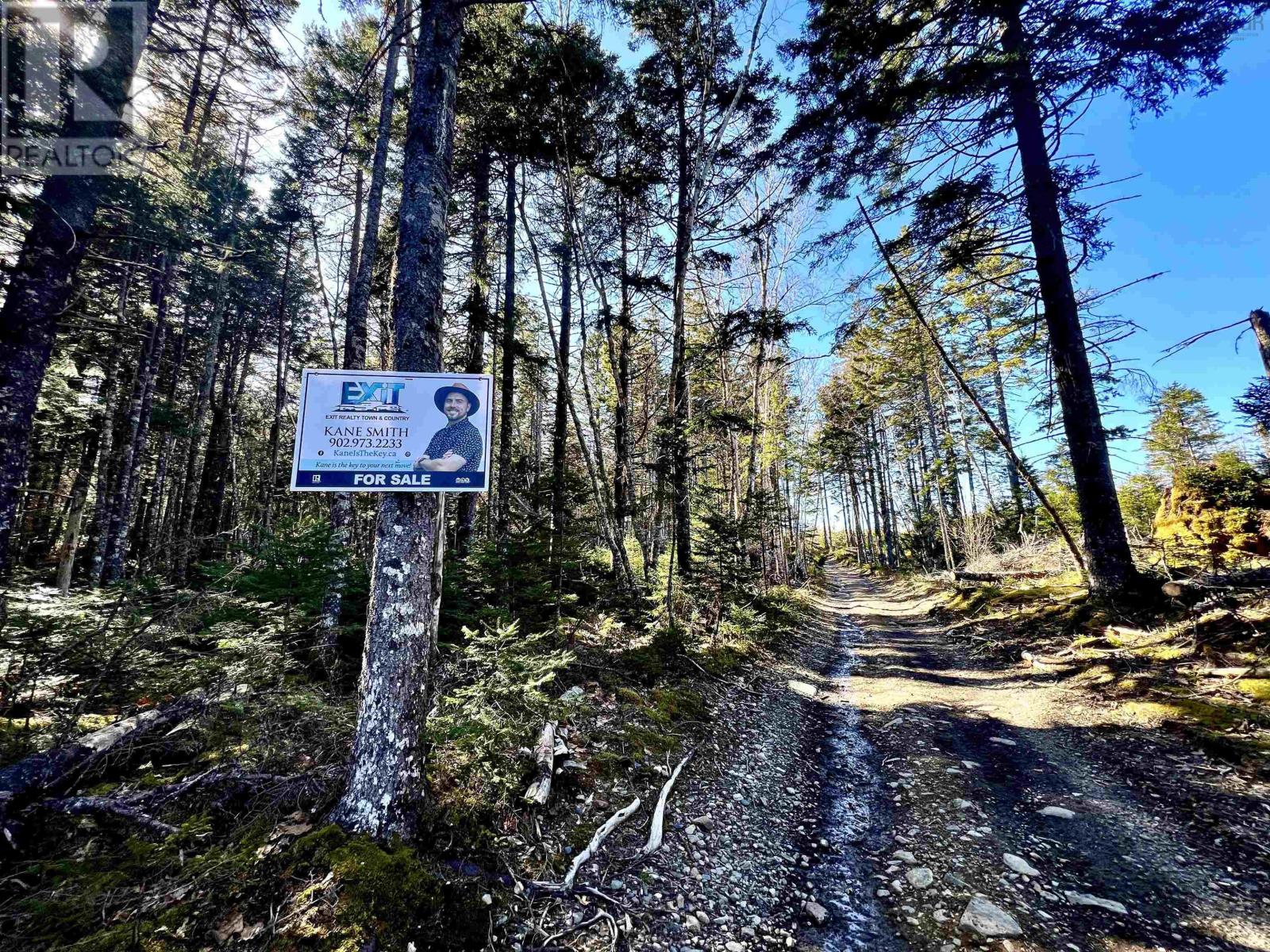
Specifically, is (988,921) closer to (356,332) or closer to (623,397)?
(623,397)

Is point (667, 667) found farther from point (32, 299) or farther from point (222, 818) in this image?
point (32, 299)

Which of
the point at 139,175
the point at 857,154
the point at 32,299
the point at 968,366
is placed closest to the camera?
the point at 32,299

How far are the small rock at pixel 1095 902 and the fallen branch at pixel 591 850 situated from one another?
2.66m

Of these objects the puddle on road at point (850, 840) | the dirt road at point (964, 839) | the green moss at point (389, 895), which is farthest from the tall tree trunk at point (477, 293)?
the puddle on road at point (850, 840)

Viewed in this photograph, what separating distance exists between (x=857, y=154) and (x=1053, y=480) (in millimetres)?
14158

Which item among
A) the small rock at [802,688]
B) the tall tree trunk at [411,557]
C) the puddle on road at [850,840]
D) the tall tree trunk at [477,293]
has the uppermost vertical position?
the tall tree trunk at [477,293]

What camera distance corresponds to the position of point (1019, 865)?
9.37ft

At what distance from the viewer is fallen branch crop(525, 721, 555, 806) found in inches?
128

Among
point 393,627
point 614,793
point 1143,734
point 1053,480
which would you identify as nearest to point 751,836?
point 614,793

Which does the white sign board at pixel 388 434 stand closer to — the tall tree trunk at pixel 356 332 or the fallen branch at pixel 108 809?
the fallen branch at pixel 108 809

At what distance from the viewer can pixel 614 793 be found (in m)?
3.61

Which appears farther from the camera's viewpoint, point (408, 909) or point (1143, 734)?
point (1143, 734)

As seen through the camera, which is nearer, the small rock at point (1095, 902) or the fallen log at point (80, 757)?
the small rock at point (1095, 902)

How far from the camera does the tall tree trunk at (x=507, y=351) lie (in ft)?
32.1
